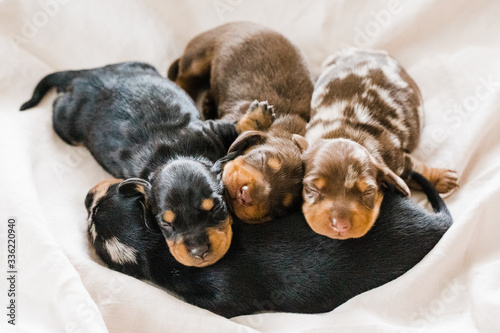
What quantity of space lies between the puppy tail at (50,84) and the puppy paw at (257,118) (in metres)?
0.97

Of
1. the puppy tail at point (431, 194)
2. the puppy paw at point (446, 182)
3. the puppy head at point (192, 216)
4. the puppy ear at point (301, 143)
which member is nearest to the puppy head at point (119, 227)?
the puppy head at point (192, 216)

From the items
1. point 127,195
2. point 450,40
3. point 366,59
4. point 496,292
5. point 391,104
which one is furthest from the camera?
point 450,40

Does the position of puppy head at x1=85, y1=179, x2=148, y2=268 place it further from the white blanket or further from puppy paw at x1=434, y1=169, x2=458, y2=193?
puppy paw at x1=434, y1=169, x2=458, y2=193

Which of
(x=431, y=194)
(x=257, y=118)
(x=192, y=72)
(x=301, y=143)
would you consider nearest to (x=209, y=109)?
(x=192, y=72)

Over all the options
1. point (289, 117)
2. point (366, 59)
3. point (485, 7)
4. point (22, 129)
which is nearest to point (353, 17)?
point (366, 59)

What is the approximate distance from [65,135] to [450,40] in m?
2.18

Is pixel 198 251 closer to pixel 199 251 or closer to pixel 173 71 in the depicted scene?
pixel 199 251

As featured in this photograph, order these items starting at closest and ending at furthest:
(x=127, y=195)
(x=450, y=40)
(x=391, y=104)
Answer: (x=127, y=195)
(x=391, y=104)
(x=450, y=40)

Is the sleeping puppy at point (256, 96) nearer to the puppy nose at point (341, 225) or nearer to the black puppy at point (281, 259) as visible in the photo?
the black puppy at point (281, 259)

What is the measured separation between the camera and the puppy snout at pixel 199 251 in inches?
71.8

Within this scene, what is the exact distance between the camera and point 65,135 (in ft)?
8.31

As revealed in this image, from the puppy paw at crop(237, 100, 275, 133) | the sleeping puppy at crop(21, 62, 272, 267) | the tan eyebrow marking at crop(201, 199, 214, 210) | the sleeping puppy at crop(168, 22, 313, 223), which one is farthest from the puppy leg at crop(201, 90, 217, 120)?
the tan eyebrow marking at crop(201, 199, 214, 210)

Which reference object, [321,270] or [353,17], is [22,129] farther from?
[353,17]

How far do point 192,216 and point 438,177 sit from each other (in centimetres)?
119
